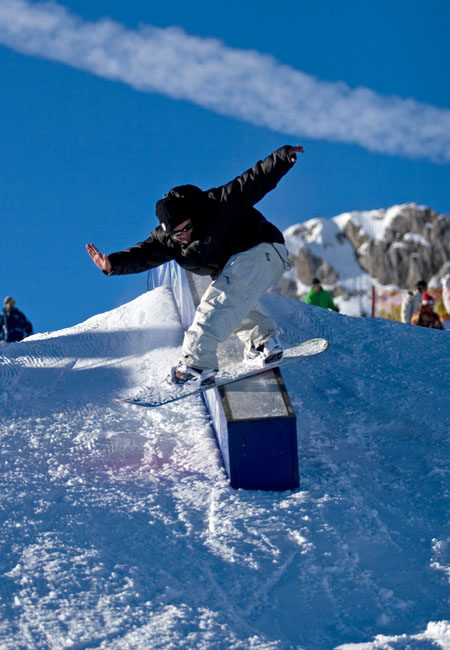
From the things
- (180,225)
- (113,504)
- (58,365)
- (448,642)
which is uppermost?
(180,225)

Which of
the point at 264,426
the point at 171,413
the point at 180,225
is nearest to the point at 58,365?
the point at 171,413

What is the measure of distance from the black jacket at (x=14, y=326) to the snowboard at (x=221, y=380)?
5.70 m

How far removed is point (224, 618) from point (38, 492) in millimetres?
1383

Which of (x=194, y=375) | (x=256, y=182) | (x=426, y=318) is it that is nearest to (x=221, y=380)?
(x=194, y=375)

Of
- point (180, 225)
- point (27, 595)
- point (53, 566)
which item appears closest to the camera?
point (27, 595)

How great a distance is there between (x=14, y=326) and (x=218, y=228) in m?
6.35

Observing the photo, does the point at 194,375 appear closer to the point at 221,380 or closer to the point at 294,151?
the point at 221,380

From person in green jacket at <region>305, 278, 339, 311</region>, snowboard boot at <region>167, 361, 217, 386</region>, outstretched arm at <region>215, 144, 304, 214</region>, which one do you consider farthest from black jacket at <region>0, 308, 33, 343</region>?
outstretched arm at <region>215, 144, 304, 214</region>

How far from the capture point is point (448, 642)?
105 inches

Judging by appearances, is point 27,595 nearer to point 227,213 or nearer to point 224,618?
point 224,618

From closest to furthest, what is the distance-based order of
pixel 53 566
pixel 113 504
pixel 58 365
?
pixel 53 566, pixel 113 504, pixel 58 365

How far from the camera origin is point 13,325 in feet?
32.9

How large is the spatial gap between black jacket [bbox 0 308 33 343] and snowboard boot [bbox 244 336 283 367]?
6.05 meters

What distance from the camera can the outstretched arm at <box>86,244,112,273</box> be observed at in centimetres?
454
